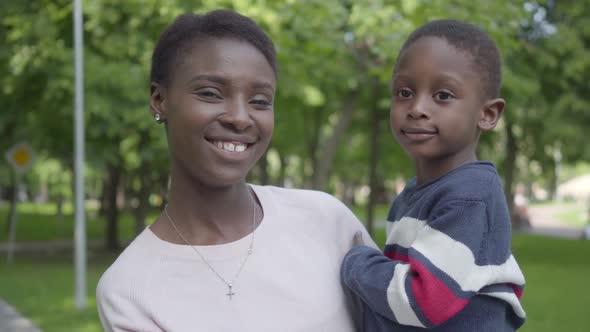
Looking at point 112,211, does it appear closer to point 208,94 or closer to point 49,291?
point 49,291

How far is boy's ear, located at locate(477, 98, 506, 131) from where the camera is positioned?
7.57 ft

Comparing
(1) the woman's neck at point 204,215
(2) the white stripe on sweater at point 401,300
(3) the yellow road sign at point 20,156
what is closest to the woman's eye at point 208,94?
(1) the woman's neck at point 204,215

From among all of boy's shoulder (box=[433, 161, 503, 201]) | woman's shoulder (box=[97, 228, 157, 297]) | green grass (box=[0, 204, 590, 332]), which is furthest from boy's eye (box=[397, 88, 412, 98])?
green grass (box=[0, 204, 590, 332])

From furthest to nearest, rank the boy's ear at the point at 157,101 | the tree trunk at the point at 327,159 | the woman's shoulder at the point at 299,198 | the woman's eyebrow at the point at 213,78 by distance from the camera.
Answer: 1. the tree trunk at the point at 327,159
2. the woman's shoulder at the point at 299,198
3. the boy's ear at the point at 157,101
4. the woman's eyebrow at the point at 213,78

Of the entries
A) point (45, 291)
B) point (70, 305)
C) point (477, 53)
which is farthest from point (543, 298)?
point (477, 53)

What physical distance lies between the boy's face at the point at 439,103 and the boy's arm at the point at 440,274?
231 millimetres

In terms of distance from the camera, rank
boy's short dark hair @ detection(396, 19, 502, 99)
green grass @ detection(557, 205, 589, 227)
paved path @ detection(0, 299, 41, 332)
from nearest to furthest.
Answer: boy's short dark hair @ detection(396, 19, 502, 99) → paved path @ detection(0, 299, 41, 332) → green grass @ detection(557, 205, 589, 227)

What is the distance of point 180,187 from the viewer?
87.4 inches

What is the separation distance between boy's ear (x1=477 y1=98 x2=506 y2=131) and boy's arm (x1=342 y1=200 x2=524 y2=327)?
336mm

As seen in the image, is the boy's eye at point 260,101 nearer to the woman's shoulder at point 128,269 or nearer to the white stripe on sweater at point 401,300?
the woman's shoulder at point 128,269

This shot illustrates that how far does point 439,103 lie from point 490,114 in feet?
0.66

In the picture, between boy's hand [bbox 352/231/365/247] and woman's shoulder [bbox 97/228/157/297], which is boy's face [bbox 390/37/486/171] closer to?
boy's hand [bbox 352/231/365/247]

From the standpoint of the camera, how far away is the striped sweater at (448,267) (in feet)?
6.69

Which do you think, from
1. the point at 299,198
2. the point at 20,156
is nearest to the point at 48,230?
the point at 20,156
